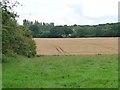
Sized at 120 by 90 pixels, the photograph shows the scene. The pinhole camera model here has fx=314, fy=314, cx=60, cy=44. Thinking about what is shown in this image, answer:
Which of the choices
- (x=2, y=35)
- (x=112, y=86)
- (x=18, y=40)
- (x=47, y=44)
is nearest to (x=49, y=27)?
(x=47, y=44)

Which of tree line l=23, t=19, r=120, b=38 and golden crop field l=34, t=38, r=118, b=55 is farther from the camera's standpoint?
tree line l=23, t=19, r=120, b=38

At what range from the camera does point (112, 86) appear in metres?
8.38

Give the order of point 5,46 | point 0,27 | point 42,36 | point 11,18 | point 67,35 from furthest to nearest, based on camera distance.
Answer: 1. point 67,35
2. point 42,36
3. point 11,18
4. point 5,46
5. point 0,27

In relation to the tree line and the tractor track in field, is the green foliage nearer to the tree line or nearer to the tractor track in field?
the tractor track in field

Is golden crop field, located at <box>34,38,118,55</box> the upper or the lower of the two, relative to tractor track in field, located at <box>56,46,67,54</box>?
upper

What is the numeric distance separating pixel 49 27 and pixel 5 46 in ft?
72.5

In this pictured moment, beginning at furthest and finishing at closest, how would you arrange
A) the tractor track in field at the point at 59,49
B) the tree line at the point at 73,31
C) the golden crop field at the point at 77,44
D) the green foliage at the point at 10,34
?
the tree line at the point at 73,31, the golden crop field at the point at 77,44, the tractor track in field at the point at 59,49, the green foliage at the point at 10,34

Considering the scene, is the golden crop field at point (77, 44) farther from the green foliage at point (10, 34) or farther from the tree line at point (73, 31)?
the green foliage at point (10, 34)

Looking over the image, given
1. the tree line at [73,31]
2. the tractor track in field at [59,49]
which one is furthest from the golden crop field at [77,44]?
the tree line at [73,31]

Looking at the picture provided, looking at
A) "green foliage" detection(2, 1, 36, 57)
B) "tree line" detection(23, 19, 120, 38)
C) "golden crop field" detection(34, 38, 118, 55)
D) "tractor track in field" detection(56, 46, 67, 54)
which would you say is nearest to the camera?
"green foliage" detection(2, 1, 36, 57)

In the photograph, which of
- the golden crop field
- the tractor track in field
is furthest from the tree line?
the tractor track in field

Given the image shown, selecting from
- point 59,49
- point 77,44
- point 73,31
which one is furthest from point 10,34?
point 73,31

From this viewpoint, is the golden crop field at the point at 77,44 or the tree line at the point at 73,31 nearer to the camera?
the golden crop field at the point at 77,44

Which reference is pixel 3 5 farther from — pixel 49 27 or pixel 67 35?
pixel 67 35
